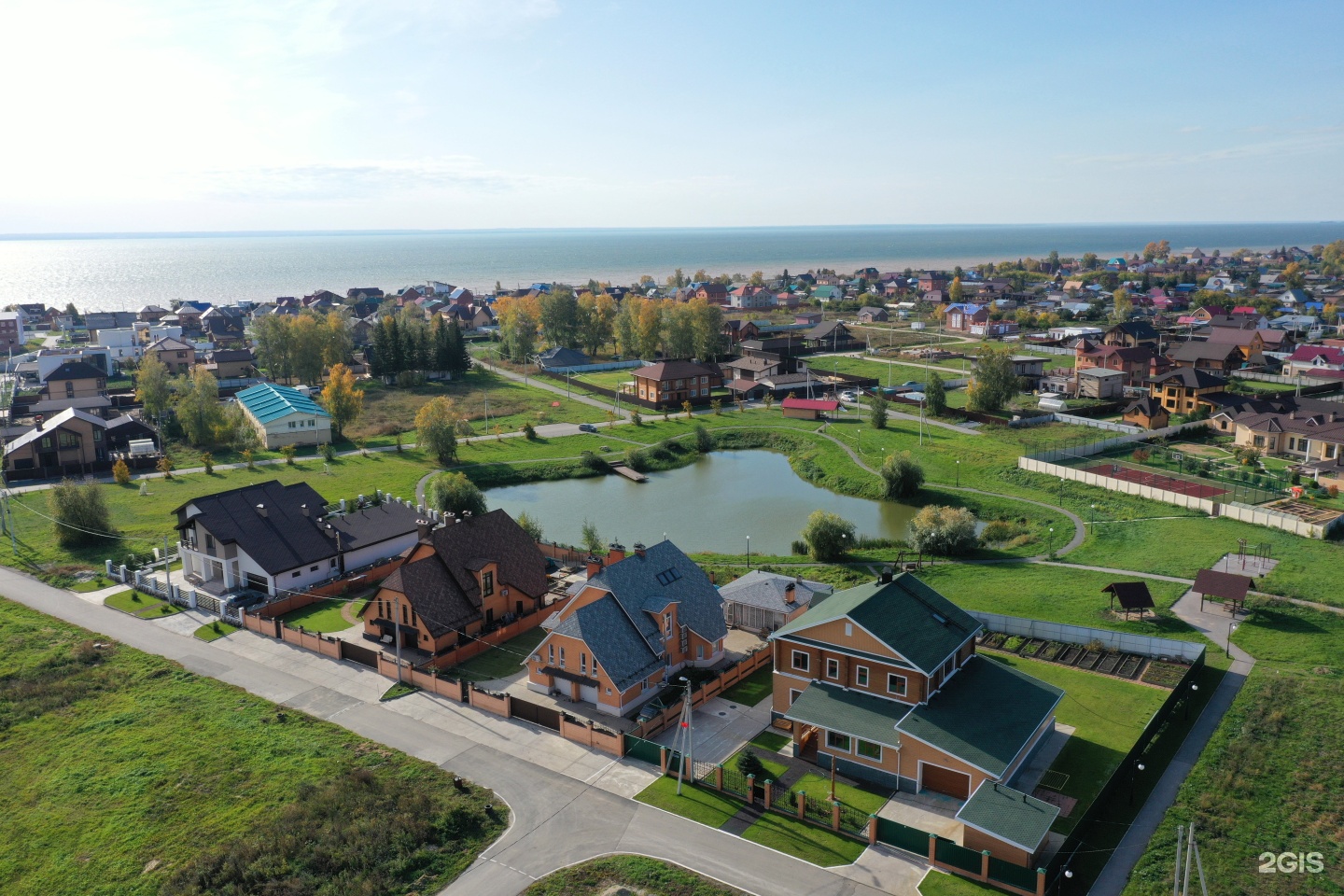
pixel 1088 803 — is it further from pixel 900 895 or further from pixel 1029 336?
pixel 1029 336

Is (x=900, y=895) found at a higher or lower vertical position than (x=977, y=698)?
lower

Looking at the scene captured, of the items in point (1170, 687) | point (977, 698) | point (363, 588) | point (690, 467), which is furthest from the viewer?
point (690, 467)

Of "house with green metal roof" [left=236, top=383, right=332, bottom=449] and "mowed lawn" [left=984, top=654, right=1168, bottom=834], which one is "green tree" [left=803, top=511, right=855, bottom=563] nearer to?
"mowed lawn" [left=984, top=654, right=1168, bottom=834]

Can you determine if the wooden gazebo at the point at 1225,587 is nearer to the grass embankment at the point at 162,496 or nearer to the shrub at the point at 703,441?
the shrub at the point at 703,441

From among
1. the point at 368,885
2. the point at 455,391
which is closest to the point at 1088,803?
the point at 368,885

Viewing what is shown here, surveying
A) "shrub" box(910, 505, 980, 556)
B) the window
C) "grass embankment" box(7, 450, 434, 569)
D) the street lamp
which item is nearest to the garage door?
the window

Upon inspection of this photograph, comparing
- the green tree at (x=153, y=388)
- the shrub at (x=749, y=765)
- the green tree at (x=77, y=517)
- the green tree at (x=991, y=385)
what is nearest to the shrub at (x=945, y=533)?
the shrub at (x=749, y=765)
